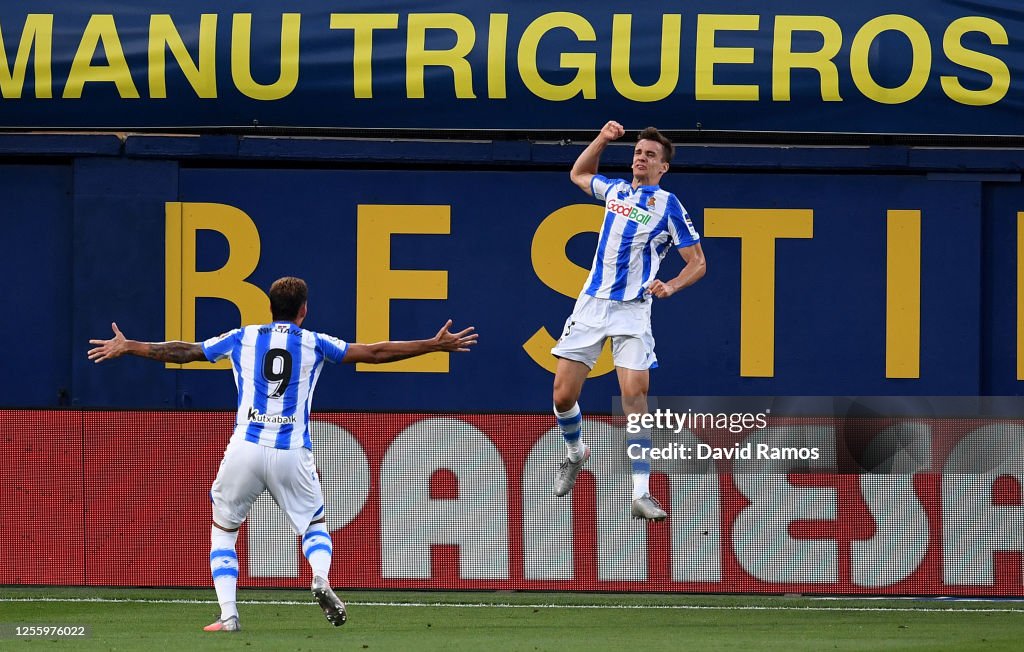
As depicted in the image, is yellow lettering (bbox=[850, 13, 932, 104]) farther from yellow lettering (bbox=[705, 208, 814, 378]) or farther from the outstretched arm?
the outstretched arm

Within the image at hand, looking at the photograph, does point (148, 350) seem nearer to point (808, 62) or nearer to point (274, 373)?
point (274, 373)

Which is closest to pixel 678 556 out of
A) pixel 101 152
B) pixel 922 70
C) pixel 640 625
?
pixel 640 625

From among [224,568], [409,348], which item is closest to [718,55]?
[409,348]

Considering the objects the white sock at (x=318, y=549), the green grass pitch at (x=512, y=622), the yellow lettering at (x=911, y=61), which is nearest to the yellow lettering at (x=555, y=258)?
the yellow lettering at (x=911, y=61)

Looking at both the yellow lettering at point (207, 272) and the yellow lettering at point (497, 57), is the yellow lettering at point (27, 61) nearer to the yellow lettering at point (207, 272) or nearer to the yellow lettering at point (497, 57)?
the yellow lettering at point (207, 272)

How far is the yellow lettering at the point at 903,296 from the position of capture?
1480 cm

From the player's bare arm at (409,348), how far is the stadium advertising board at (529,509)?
9.38 ft

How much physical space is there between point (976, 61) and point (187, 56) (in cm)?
685

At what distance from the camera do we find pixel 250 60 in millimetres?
14781

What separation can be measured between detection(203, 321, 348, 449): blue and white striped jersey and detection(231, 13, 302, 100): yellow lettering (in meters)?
5.98

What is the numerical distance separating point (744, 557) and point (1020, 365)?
442cm

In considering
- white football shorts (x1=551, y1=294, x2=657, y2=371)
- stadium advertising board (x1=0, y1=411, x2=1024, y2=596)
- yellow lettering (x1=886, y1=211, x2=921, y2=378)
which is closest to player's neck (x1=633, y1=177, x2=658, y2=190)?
white football shorts (x1=551, y1=294, x2=657, y2=371)

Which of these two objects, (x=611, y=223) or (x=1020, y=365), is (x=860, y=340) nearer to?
(x=1020, y=365)
